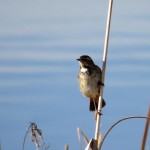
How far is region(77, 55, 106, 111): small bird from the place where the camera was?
5.01 meters

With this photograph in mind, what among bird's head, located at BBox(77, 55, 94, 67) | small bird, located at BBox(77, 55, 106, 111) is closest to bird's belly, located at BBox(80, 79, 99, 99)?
small bird, located at BBox(77, 55, 106, 111)

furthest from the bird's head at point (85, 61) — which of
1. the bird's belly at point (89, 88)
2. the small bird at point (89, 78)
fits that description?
the bird's belly at point (89, 88)

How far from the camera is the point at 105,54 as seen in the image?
130 inches

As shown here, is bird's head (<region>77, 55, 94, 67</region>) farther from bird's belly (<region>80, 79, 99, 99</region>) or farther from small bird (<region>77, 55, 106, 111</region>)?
bird's belly (<region>80, 79, 99, 99</region>)

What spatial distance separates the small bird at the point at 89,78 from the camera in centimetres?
501

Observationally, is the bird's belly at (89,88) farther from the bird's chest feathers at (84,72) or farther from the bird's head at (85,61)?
the bird's head at (85,61)

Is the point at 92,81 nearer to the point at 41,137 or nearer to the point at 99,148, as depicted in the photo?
the point at 41,137

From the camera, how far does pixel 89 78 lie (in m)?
5.08

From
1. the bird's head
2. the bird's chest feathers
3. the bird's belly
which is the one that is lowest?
the bird's belly

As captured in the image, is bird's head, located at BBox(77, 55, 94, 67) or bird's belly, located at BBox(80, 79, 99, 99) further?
bird's head, located at BBox(77, 55, 94, 67)

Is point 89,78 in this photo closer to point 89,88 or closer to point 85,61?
point 89,88

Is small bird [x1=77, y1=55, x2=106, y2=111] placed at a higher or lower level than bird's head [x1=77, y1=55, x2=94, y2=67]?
lower

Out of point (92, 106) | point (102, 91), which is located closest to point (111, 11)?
point (102, 91)

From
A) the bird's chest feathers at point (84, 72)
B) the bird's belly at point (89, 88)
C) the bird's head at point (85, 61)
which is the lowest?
the bird's belly at point (89, 88)
